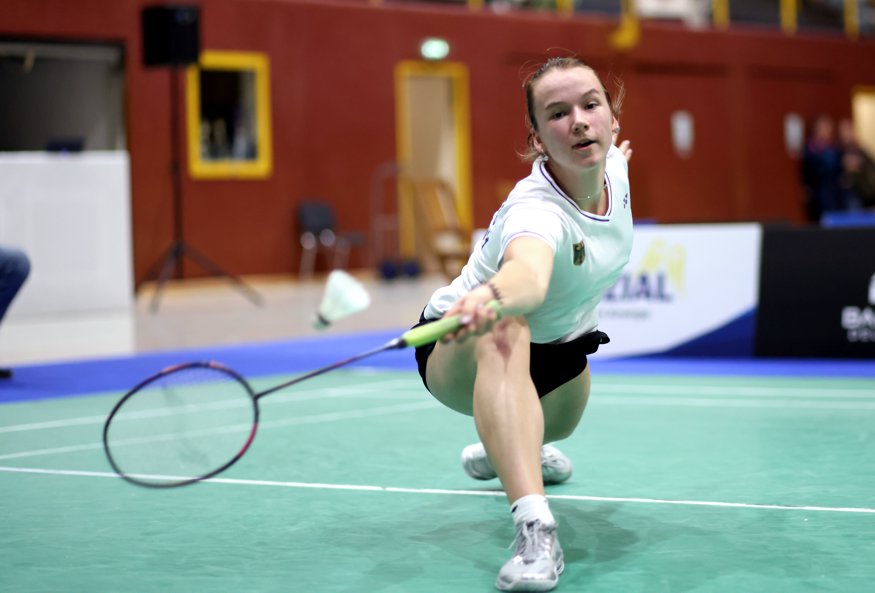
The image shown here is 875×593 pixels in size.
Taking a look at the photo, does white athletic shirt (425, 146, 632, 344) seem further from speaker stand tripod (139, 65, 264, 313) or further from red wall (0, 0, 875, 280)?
red wall (0, 0, 875, 280)

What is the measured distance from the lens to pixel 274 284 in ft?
51.1

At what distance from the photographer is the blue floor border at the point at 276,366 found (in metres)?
6.86

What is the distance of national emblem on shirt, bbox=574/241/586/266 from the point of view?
3.13m

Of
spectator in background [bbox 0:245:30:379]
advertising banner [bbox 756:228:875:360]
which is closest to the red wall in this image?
spectator in background [bbox 0:245:30:379]

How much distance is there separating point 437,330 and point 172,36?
9.31m

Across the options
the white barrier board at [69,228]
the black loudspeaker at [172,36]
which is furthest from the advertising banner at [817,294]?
the white barrier board at [69,228]

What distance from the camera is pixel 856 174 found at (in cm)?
1755

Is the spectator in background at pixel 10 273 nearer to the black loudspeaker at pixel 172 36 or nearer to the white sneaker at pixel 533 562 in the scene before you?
the white sneaker at pixel 533 562

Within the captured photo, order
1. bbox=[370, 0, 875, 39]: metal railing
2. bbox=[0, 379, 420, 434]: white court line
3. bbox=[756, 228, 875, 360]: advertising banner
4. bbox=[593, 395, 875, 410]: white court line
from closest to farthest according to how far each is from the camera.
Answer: bbox=[0, 379, 420, 434]: white court line → bbox=[593, 395, 875, 410]: white court line → bbox=[756, 228, 875, 360]: advertising banner → bbox=[370, 0, 875, 39]: metal railing

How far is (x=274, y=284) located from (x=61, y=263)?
14.5ft

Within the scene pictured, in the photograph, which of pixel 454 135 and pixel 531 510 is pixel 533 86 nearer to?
pixel 531 510

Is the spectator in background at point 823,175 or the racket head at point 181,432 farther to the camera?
the spectator in background at point 823,175

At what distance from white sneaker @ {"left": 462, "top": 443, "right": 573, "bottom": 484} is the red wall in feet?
33.9

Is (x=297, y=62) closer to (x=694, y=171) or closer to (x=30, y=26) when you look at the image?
(x=30, y=26)
